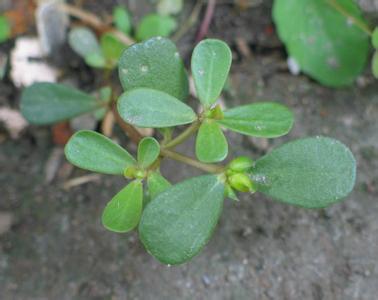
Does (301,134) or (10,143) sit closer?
(301,134)

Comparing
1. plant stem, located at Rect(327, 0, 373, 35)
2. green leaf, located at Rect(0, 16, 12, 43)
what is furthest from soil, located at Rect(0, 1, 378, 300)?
green leaf, located at Rect(0, 16, 12, 43)

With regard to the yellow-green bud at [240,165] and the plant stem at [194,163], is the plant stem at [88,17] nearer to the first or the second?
the plant stem at [194,163]

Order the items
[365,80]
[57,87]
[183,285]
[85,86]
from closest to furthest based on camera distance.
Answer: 1. [183,285]
2. [57,87]
3. [365,80]
4. [85,86]

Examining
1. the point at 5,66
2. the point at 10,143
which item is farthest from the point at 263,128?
the point at 5,66

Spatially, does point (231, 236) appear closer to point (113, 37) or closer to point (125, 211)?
point (125, 211)

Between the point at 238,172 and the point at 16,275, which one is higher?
the point at 238,172

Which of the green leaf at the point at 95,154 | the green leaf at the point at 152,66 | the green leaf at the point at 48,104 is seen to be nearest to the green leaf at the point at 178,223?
the green leaf at the point at 95,154

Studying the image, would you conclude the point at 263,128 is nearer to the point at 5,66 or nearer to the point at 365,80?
the point at 365,80

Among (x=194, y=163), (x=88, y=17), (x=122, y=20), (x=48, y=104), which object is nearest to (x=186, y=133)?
Result: (x=194, y=163)
